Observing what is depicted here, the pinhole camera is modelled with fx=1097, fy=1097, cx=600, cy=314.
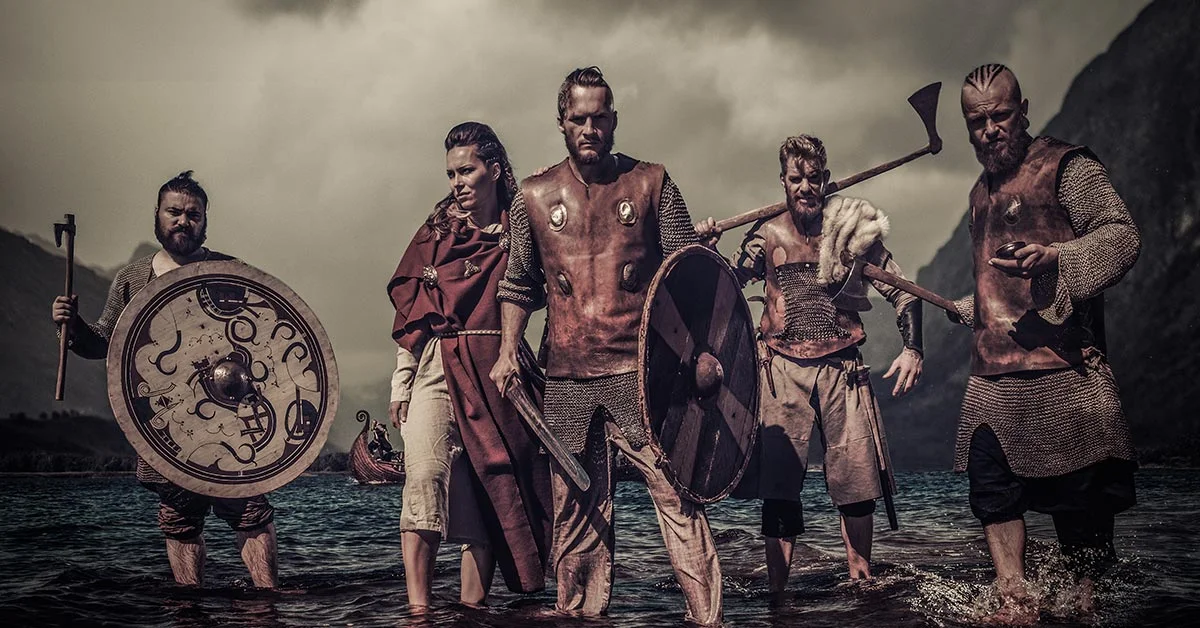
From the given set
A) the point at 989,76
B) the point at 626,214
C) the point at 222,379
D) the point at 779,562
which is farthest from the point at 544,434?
the point at 989,76

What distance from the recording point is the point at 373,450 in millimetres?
5902

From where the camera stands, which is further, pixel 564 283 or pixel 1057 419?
pixel 564 283

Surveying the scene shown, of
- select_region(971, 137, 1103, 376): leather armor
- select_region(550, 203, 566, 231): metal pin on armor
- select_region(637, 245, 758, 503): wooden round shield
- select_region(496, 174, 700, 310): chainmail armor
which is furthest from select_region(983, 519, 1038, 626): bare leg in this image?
select_region(550, 203, 566, 231): metal pin on armor

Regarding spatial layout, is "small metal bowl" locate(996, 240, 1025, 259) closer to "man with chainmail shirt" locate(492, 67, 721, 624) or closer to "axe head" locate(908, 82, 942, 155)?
"man with chainmail shirt" locate(492, 67, 721, 624)

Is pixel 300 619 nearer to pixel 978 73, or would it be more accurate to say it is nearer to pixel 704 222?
pixel 704 222

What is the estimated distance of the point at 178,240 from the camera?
597cm

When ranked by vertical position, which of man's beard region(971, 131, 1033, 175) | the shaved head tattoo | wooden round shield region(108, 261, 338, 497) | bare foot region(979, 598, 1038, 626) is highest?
the shaved head tattoo

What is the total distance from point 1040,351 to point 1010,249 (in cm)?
50

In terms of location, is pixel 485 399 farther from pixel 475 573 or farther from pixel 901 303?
pixel 901 303

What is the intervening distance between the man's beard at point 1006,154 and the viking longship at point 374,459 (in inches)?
125

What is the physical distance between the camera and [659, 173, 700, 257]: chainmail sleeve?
4766 mm

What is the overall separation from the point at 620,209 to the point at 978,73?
164 centimetres

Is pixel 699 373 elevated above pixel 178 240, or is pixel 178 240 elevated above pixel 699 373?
pixel 178 240

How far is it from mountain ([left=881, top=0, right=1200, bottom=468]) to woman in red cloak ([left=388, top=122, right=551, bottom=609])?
131 feet
